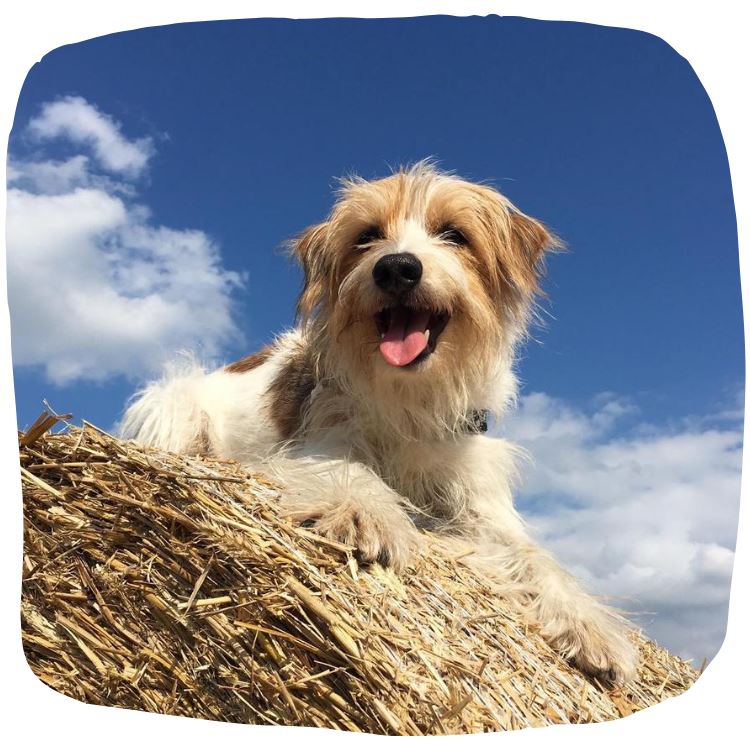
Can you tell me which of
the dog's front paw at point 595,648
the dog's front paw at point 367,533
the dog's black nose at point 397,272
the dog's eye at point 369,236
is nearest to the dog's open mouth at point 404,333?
the dog's black nose at point 397,272

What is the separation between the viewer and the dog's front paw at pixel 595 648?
9.11 feet

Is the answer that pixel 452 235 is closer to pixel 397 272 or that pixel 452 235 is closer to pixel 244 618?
pixel 397 272

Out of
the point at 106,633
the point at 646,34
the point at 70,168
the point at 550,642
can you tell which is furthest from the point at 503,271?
the point at 106,633

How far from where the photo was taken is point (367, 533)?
2590 millimetres

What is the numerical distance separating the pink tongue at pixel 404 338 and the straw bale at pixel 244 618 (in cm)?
64

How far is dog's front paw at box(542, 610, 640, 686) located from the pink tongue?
104 centimetres

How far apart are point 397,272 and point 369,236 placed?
1.41 feet

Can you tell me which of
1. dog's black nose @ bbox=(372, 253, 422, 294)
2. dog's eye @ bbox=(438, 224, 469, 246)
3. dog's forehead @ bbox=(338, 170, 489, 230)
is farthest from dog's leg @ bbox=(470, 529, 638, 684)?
dog's forehead @ bbox=(338, 170, 489, 230)

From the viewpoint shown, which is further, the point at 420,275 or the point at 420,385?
the point at 420,385

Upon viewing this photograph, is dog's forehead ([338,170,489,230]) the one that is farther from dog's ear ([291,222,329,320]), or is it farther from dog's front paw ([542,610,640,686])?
dog's front paw ([542,610,640,686])

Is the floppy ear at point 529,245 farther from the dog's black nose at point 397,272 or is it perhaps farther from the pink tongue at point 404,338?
the dog's black nose at point 397,272

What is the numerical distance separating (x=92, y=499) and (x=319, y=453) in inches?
33.2

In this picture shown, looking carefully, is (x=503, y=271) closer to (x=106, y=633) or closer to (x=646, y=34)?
(x=646, y=34)

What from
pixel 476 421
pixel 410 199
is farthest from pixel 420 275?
pixel 476 421
